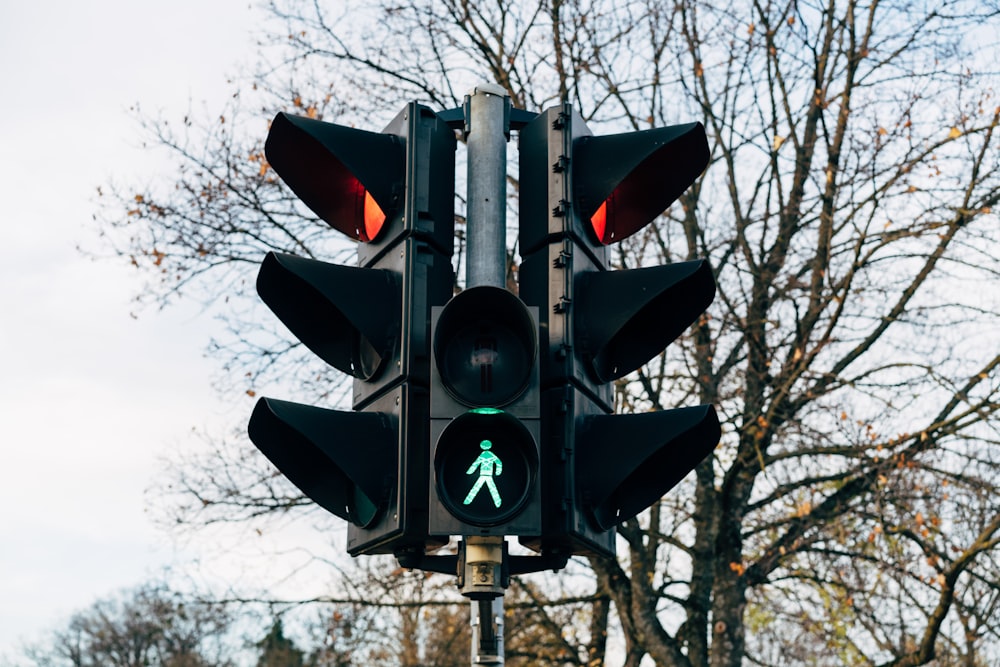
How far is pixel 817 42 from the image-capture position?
13.6 meters

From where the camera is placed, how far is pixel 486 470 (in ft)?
11.1

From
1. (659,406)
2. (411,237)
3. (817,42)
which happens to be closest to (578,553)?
(411,237)

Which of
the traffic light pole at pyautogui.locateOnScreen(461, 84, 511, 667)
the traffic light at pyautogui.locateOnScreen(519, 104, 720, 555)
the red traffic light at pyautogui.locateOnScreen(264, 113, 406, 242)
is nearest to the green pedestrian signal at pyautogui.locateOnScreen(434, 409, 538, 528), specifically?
the traffic light at pyautogui.locateOnScreen(519, 104, 720, 555)

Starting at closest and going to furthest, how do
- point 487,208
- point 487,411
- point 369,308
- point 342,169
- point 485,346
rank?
point 487,411, point 485,346, point 369,308, point 487,208, point 342,169

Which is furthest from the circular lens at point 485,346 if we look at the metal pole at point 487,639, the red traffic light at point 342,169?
the metal pole at point 487,639

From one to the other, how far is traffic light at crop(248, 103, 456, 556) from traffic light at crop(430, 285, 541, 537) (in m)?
0.17

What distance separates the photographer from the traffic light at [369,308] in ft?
11.5

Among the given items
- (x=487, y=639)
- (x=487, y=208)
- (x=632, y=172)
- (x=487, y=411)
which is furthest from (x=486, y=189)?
(x=487, y=639)

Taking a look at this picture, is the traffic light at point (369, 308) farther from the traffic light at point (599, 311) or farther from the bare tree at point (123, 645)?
the bare tree at point (123, 645)

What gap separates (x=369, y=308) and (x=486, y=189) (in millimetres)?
598

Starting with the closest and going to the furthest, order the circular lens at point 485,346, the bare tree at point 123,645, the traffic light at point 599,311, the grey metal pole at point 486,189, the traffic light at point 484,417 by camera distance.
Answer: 1. the traffic light at point 484,417
2. the circular lens at point 485,346
3. the traffic light at point 599,311
4. the grey metal pole at point 486,189
5. the bare tree at point 123,645

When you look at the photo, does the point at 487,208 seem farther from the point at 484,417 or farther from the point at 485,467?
the point at 485,467

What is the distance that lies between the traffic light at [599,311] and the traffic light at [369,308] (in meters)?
0.35

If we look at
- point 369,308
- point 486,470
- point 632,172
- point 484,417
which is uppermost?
point 632,172
